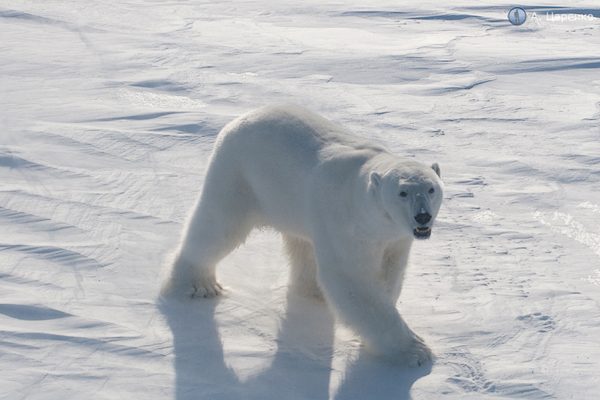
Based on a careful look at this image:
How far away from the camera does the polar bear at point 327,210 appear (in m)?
3.18

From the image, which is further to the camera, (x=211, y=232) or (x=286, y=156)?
(x=211, y=232)

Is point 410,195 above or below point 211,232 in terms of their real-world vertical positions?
above

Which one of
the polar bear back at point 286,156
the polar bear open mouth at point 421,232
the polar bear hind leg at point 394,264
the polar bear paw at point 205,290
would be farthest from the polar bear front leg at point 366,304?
the polar bear paw at point 205,290

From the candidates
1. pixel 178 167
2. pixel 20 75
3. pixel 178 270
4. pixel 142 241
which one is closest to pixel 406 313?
pixel 178 270

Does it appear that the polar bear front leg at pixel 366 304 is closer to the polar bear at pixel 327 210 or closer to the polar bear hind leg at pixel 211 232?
the polar bear at pixel 327 210

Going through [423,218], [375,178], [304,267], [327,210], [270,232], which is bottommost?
[270,232]

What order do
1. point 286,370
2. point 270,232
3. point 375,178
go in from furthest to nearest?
point 270,232
point 286,370
point 375,178

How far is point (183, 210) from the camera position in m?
5.23

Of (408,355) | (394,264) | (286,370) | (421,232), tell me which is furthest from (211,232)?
(421,232)

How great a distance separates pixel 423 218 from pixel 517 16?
30.8 feet

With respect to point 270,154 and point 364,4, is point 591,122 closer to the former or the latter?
point 270,154

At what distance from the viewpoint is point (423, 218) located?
2.95m

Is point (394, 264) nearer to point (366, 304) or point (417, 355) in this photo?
point (366, 304)

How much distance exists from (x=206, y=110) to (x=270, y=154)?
3.74 metres
